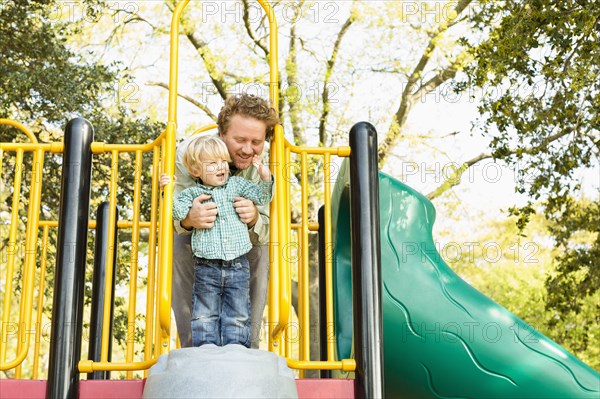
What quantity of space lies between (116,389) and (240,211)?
860mm

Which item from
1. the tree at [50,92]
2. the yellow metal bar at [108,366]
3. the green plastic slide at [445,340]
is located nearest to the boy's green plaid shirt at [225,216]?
the yellow metal bar at [108,366]

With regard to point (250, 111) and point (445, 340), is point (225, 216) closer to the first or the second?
point (250, 111)

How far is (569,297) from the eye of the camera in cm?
804

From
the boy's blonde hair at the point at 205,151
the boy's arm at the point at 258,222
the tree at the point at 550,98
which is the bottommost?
the boy's arm at the point at 258,222

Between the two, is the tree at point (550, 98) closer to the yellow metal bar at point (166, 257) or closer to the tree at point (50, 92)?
the yellow metal bar at point (166, 257)

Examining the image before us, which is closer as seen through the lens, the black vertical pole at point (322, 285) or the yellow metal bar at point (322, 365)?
the yellow metal bar at point (322, 365)

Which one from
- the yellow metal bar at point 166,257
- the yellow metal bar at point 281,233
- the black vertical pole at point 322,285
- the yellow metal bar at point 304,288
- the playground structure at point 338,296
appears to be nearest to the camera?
the yellow metal bar at point 166,257

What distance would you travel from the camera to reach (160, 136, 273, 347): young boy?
3072 mm

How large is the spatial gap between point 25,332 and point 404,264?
2.08 meters

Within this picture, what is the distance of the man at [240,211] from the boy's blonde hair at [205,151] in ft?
0.33

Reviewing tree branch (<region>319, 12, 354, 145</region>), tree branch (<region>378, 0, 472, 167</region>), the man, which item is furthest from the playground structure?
tree branch (<region>378, 0, 472, 167</region>)

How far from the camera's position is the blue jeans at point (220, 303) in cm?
305

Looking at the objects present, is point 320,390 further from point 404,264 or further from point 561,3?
point 561,3

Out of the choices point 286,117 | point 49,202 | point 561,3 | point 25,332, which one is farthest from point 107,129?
point 25,332
